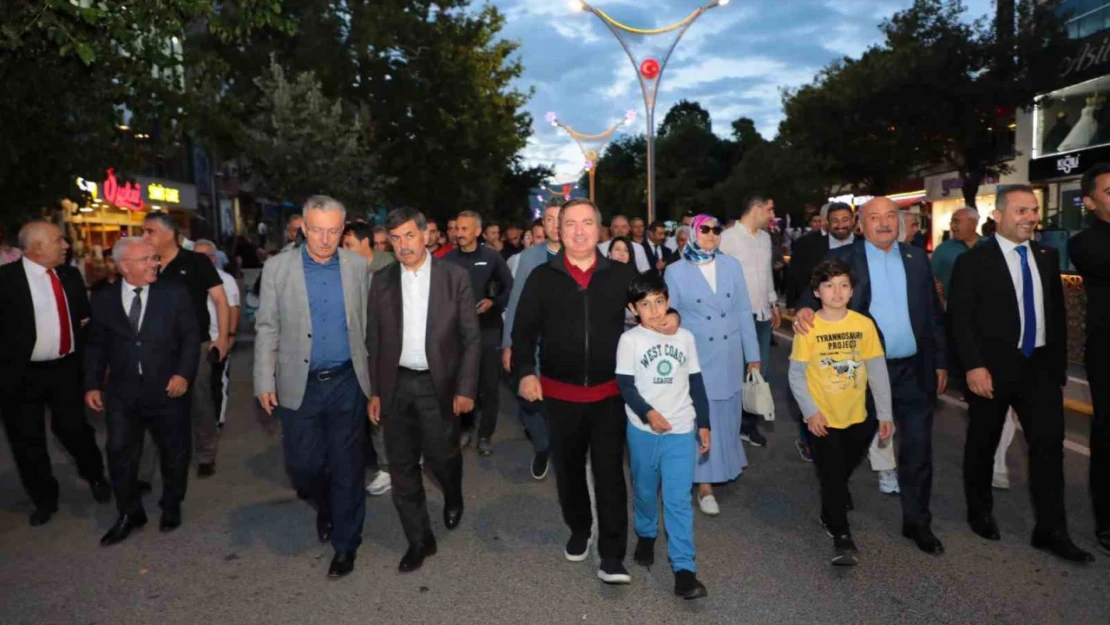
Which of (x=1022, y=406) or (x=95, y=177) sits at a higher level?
(x=95, y=177)

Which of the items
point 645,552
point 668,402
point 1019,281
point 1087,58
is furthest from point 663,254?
point 1087,58

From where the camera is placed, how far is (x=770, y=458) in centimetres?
729

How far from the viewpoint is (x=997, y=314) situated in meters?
5.05

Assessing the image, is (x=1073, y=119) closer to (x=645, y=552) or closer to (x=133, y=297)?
(x=645, y=552)

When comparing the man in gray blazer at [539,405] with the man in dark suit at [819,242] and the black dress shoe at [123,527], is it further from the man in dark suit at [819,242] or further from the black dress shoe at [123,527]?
the black dress shoe at [123,527]

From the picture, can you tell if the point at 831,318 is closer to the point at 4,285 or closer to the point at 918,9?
the point at 4,285

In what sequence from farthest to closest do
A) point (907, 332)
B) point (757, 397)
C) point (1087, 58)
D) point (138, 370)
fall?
point (1087, 58) < point (757, 397) < point (138, 370) < point (907, 332)

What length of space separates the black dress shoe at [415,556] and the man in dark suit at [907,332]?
272 cm

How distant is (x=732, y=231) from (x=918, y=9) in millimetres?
27770

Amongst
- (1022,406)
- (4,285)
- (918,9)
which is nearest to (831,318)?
(1022,406)

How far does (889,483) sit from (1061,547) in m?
1.42

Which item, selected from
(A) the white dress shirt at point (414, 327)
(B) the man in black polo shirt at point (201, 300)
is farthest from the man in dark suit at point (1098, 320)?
(B) the man in black polo shirt at point (201, 300)

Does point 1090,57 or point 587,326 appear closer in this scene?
point 587,326

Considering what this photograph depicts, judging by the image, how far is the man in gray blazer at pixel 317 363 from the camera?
5.02m
